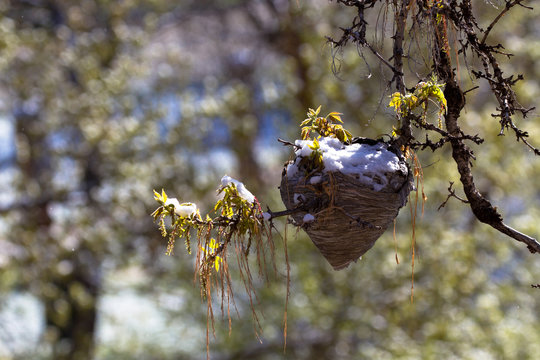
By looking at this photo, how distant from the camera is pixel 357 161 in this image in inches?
61.3

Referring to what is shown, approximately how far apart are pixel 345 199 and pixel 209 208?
645cm

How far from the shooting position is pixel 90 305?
7930mm

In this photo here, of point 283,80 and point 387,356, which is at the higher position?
point 283,80

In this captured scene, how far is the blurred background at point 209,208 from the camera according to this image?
7.29m

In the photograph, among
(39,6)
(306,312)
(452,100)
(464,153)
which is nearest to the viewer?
(464,153)

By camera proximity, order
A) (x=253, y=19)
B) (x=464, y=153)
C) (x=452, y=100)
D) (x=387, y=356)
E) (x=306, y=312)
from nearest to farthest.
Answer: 1. (x=464, y=153)
2. (x=452, y=100)
3. (x=387, y=356)
4. (x=306, y=312)
5. (x=253, y=19)

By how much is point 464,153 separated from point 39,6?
9.81m

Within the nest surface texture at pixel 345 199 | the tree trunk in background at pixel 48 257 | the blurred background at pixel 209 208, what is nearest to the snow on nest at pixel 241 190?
the nest surface texture at pixel 345 199

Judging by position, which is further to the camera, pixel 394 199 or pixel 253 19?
pixel 253 19

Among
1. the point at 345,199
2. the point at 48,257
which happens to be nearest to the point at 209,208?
the point at 48,257

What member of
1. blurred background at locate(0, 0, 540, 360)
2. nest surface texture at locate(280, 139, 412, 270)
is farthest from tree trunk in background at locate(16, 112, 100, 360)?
nest surface texture at locate(280, 139, 412, 270)

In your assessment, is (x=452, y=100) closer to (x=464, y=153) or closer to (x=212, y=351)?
(x=464, y=153)

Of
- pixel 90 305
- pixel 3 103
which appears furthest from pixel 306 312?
pixel 3 103

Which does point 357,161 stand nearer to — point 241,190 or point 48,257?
point 241,190
